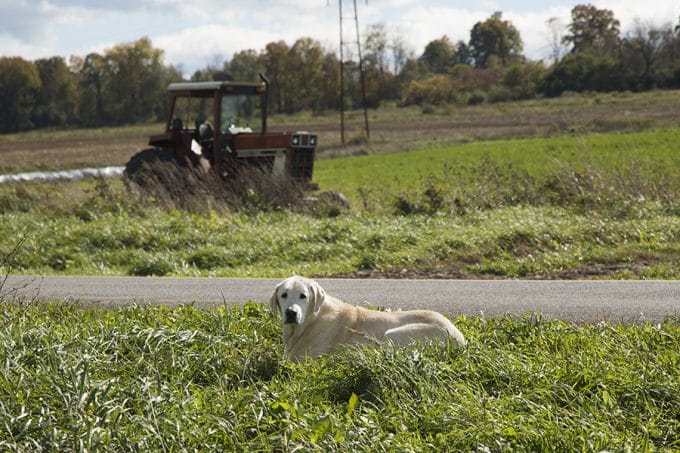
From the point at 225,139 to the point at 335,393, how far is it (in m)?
15.4

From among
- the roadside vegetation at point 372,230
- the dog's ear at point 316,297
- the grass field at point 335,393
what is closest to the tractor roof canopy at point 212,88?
the roadside vegetation at point 372,230

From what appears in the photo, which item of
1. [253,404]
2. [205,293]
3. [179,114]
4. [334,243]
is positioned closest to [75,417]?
[253,404]

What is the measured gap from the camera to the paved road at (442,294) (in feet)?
30.5

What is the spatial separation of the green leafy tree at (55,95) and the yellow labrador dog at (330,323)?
83.3 metres

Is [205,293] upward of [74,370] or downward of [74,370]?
downward

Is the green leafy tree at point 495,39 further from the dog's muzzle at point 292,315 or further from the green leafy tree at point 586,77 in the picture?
the dog's muzzle at point 292,315

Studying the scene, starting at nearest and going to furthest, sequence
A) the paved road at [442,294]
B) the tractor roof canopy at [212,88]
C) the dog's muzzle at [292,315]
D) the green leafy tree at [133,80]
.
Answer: the dog's muzzle at [292,315], the paved road at [442,294], the tractor roof canopy at [212,88], the green leafy tree at [133,80]

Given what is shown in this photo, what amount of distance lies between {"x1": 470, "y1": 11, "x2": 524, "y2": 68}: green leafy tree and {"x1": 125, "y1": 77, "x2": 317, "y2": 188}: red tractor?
384 feet

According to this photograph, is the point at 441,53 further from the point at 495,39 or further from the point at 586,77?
the point at 586,77

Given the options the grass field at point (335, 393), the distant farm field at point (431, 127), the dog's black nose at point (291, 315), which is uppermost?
the dog's black nose at point (291, 315)

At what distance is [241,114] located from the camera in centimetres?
2164

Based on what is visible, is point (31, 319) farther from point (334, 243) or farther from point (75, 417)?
point (334, 243)

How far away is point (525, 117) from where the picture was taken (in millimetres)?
57219

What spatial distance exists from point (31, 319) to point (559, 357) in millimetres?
4608
